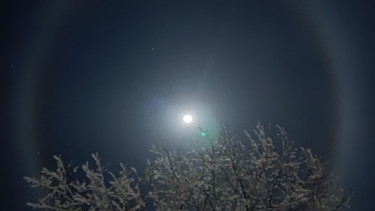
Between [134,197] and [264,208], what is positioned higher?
[134,197]

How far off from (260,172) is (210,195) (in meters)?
0.93

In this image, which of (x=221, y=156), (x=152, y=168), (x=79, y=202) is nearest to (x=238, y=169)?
(x=221, y=156)

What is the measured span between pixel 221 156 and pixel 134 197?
1512 mm

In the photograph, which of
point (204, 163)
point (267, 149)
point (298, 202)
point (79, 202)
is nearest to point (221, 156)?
point (204, 163)

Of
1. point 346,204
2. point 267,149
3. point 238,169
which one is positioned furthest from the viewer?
point 346,204

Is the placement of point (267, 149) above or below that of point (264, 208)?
above

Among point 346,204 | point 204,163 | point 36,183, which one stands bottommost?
point 346,204

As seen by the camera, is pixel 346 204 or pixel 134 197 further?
pixel 346 204

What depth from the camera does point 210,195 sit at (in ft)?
21.5

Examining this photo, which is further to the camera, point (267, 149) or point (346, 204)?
point (346, 204)

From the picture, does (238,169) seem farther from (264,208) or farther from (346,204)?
(346,204)

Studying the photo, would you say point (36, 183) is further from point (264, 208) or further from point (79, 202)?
point (264, 208)

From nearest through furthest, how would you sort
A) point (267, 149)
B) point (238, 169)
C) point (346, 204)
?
1. point (267, 149)
2. point (238, 169)
3. point (346, 204)

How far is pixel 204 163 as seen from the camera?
6406 mm
